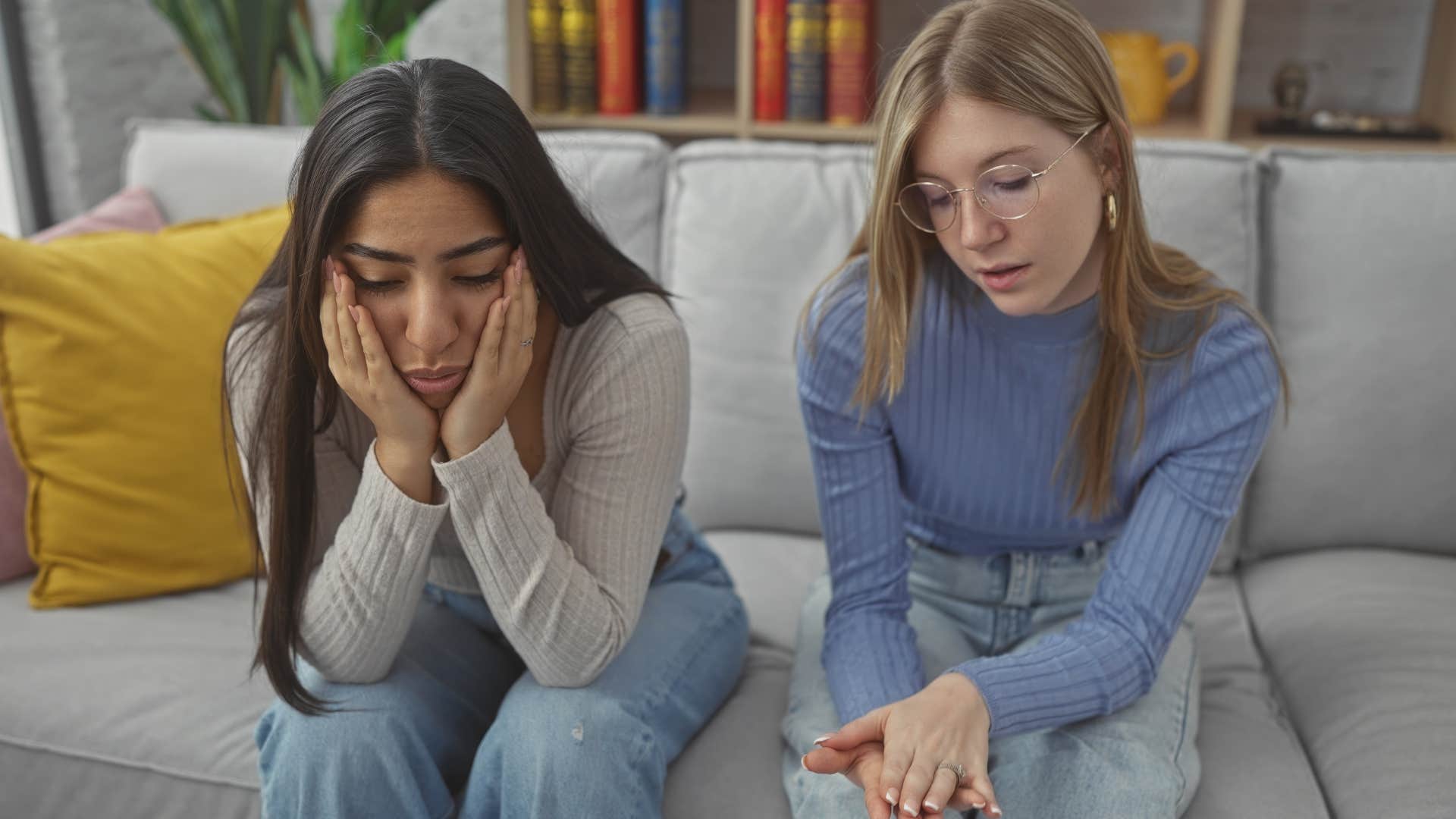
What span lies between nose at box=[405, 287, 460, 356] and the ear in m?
0.57

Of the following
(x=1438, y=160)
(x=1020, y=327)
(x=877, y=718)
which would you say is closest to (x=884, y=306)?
(x=1020, y=327)

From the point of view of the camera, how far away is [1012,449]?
126 centimetres

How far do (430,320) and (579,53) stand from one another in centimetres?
137

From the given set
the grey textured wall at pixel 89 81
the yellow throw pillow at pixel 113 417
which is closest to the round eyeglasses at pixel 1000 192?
the yellow throw pillow at pixel 113 417

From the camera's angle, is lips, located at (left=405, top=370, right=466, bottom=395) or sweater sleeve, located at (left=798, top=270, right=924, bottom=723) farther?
sweater sleeve, located at (left=798, top=270, right=924, bottom=723)

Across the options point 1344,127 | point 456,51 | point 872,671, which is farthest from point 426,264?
point 456,51

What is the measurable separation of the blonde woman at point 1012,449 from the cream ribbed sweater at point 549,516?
0.64 feet

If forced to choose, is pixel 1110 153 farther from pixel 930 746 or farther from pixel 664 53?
pixel 664 53

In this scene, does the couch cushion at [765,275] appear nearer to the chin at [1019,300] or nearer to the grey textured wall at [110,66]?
the chin at [1019,300]

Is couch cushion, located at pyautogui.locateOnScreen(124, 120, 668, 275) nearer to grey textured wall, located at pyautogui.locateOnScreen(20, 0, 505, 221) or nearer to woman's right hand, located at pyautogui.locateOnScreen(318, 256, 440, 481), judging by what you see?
woman's right hand, located at pyautogui.locateOnScreen(318, 256, 440, 481)

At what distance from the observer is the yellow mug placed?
2.12 metres

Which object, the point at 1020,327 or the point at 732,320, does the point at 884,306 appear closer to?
the point at 1020,327

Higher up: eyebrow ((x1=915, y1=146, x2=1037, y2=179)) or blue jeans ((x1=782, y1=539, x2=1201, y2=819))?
eyebrow ((x1=915, y1=146, x2=1037, y2=179))

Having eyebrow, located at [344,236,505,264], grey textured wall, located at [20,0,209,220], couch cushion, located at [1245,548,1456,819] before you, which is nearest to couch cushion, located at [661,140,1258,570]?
couch cushion, located at [1245,548,1456,819]
